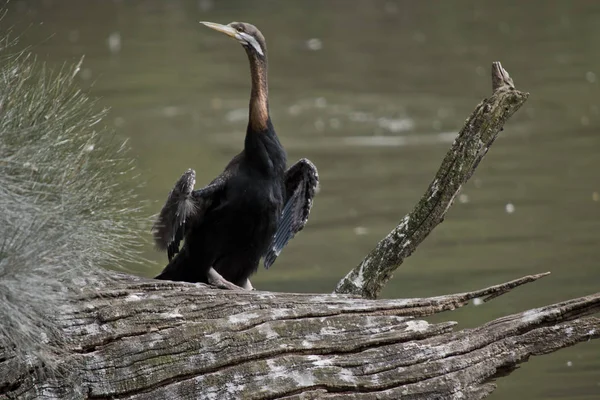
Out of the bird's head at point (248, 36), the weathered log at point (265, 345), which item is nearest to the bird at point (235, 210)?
the bird's head at point (248, 36)

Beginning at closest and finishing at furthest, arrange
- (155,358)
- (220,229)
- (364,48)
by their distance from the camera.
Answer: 1. (155,358)
2. (220,229)
3. (364,48)

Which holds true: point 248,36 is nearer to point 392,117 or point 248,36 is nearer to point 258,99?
point 258,99

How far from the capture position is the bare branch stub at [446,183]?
179 inches

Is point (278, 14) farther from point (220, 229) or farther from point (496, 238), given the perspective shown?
point (220, 229)

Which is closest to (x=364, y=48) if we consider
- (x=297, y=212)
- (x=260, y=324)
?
(x=297, y=212)

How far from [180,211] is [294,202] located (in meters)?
A: 0.70

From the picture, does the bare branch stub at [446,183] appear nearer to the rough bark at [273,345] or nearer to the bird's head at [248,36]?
the rough bark at [273,345]

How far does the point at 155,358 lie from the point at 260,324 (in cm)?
40

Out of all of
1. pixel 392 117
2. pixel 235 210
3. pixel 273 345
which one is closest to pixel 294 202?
pixel 235 210

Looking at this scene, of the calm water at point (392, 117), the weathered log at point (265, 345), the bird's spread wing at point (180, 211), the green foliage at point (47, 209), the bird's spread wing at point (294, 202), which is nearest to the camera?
the green foliage at point (47, 209)

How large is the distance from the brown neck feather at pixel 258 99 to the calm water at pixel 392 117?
728 mm

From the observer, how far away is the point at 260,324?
3961 mm

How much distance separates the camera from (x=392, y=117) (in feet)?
38.0

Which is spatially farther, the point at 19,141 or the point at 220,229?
the point at 220,229
